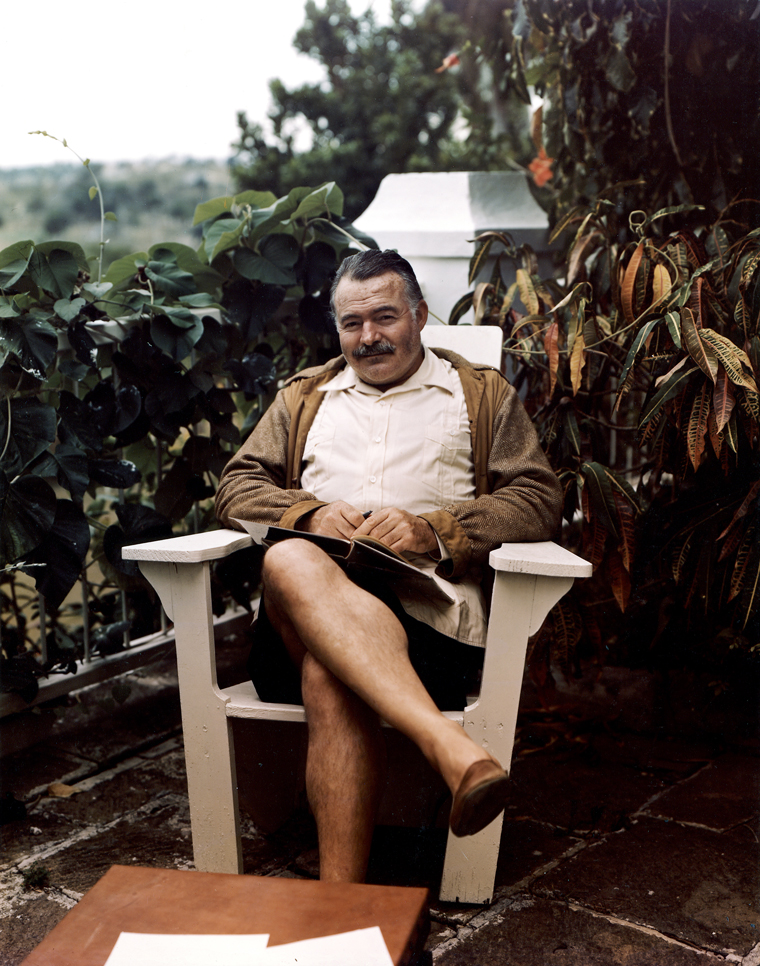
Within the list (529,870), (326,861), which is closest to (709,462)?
(529,870)

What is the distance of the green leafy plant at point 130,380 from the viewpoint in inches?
77.2

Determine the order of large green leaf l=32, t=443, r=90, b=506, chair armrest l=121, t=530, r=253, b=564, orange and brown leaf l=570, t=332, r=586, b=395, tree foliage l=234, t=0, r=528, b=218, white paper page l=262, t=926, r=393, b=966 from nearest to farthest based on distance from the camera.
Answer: white paper page l=262, t=926, r=393, b=966 < chair armrest l=121, t=530, r=253, b=564 < large green leaf l=32, t=443, r=90, b=506 < orange and brown leaf l=570, t=332, r=586, b=395 < tree foliage l=234, t=0, r=528, b=218

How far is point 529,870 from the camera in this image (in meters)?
1.79

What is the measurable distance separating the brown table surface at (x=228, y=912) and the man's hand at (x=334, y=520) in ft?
2.57

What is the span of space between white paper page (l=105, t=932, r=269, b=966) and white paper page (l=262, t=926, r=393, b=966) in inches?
0.8

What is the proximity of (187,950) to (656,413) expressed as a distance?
1496mm

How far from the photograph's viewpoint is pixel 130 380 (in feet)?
7.28

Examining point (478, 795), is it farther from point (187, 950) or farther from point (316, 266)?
point (316, 266)

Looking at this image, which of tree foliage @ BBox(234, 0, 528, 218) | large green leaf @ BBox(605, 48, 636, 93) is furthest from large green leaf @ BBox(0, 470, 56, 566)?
tree foliage @ BBox(234, 0, 528, 218)

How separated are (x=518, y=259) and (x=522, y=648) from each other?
1478 mm

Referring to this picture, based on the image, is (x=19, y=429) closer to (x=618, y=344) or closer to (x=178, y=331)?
(x=178, y=331)

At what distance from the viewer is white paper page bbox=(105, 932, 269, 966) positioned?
36.3 inches

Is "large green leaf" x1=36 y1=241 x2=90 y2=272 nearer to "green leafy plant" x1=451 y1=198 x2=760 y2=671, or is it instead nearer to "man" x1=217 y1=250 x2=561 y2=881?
"man" x1=217 y1=250 x2=561 y2=881

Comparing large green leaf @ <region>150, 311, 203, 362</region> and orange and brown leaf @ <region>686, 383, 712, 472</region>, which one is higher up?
large green leaf @ <region>150, 311, 203, 362</region>
